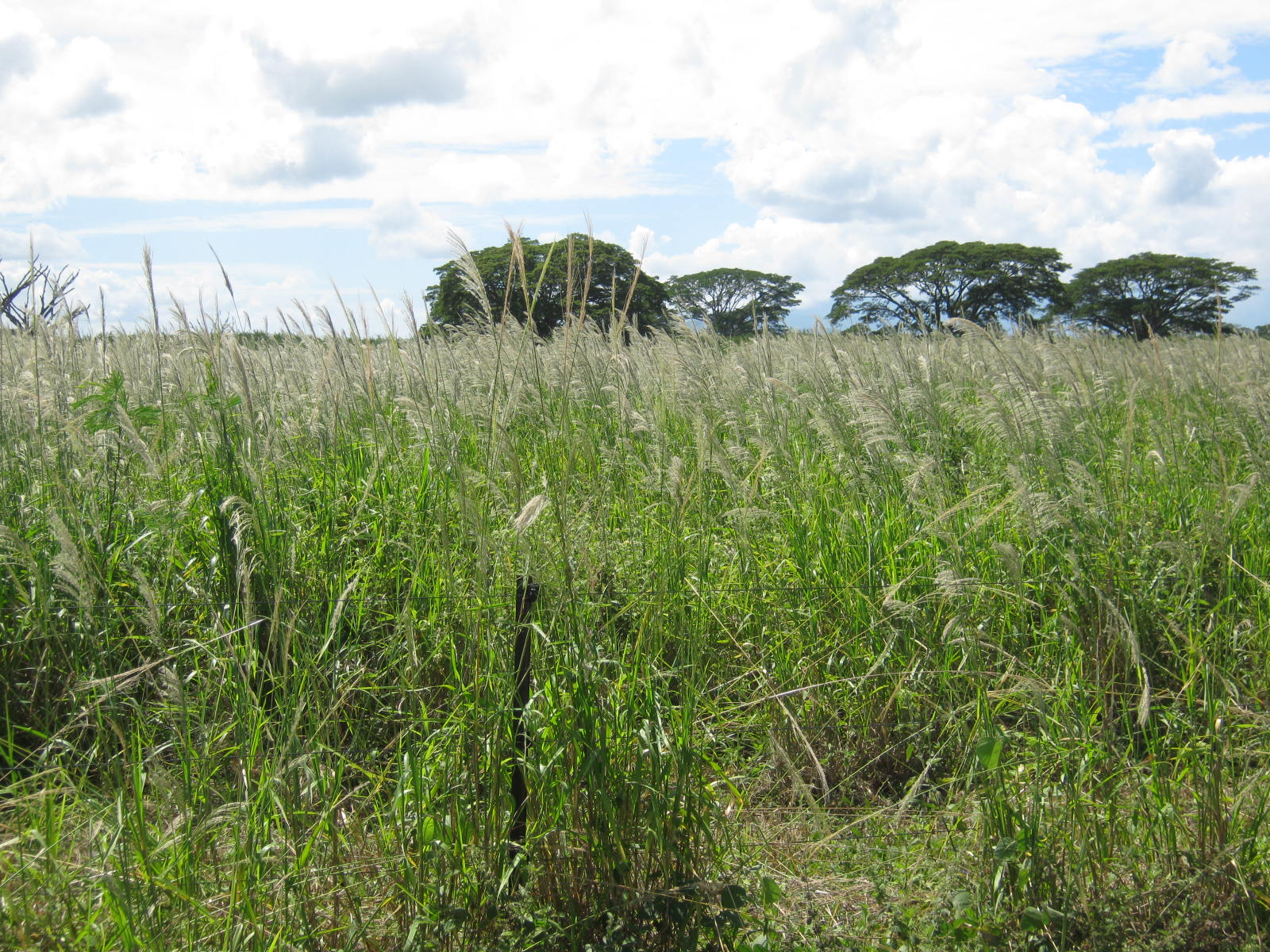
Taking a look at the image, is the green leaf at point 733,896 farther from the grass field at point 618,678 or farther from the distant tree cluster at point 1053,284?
the distant tree cluster at point 1053,284

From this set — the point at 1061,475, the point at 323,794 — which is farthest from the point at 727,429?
the point at 323,794

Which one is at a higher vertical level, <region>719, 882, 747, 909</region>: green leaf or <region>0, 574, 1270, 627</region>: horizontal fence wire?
<region>0, 574, 1270, 627</region>: horizontal fence wire

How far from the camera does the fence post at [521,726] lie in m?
1.54

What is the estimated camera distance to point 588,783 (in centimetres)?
152

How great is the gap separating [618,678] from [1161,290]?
132ft

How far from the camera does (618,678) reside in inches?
75.2

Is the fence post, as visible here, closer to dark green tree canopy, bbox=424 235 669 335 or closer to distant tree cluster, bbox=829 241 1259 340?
dark green tree canopy, bbox=424 235 669 335

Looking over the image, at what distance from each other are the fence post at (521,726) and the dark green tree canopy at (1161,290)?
36.5 m

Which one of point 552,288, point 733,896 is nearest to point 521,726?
point 733,896

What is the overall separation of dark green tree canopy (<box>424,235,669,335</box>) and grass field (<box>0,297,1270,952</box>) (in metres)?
0.14

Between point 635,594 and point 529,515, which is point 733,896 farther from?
point 635,594

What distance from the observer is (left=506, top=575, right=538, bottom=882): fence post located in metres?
1.54

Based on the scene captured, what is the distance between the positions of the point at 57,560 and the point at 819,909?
163 centimetres

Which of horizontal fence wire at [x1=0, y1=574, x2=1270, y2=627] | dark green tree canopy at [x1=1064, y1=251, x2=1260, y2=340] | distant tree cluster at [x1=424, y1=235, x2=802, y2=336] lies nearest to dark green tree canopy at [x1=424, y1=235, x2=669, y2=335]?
distant tree cluster at [x1=424, y1=235, x2=802, y2=336]
